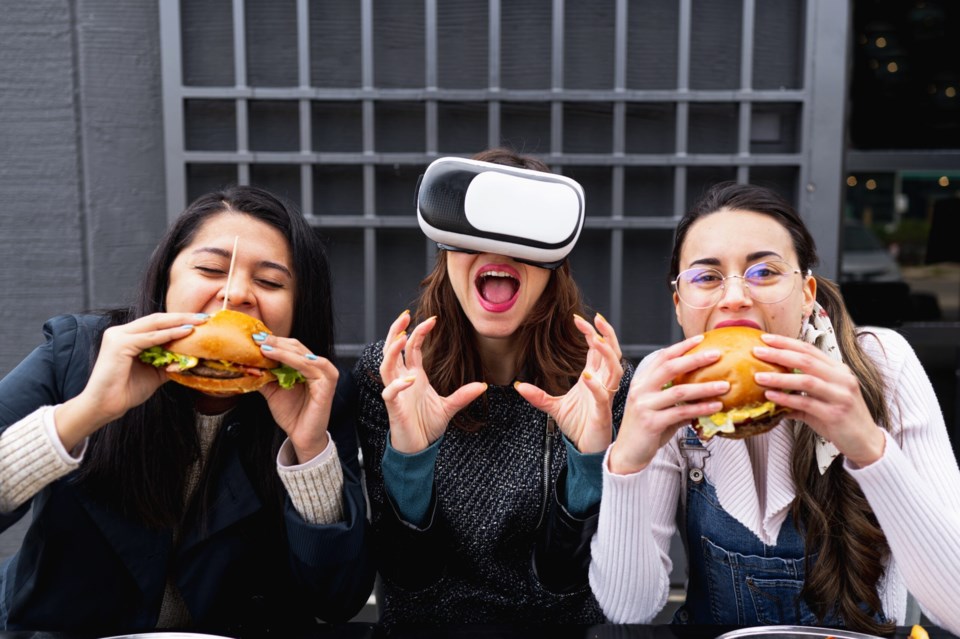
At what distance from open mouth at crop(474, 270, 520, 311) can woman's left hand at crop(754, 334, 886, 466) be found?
771 millimetres

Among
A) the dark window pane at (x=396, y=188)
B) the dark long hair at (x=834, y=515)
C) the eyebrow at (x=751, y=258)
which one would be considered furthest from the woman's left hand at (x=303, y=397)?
the dark window pane at (x=396, y=188)

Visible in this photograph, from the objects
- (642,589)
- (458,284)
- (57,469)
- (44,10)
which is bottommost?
(642,589)

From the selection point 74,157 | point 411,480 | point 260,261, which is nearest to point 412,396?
point 411,480

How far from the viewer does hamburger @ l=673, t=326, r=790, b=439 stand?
62.9 inches

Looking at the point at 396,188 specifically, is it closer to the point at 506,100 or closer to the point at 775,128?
the point at 506,100

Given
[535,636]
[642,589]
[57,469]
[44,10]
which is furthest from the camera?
[44,10]

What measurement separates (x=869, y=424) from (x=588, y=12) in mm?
2720

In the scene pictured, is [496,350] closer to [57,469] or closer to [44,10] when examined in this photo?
[57,469]

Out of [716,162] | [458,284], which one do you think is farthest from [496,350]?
[716,162]

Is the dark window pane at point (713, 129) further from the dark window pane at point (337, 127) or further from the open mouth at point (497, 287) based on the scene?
the open mouth at point (497, 287)

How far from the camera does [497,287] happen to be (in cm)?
217

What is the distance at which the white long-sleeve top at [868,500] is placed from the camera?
1597mm

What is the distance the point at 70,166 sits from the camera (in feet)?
11.7

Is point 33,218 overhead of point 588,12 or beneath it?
beneath
